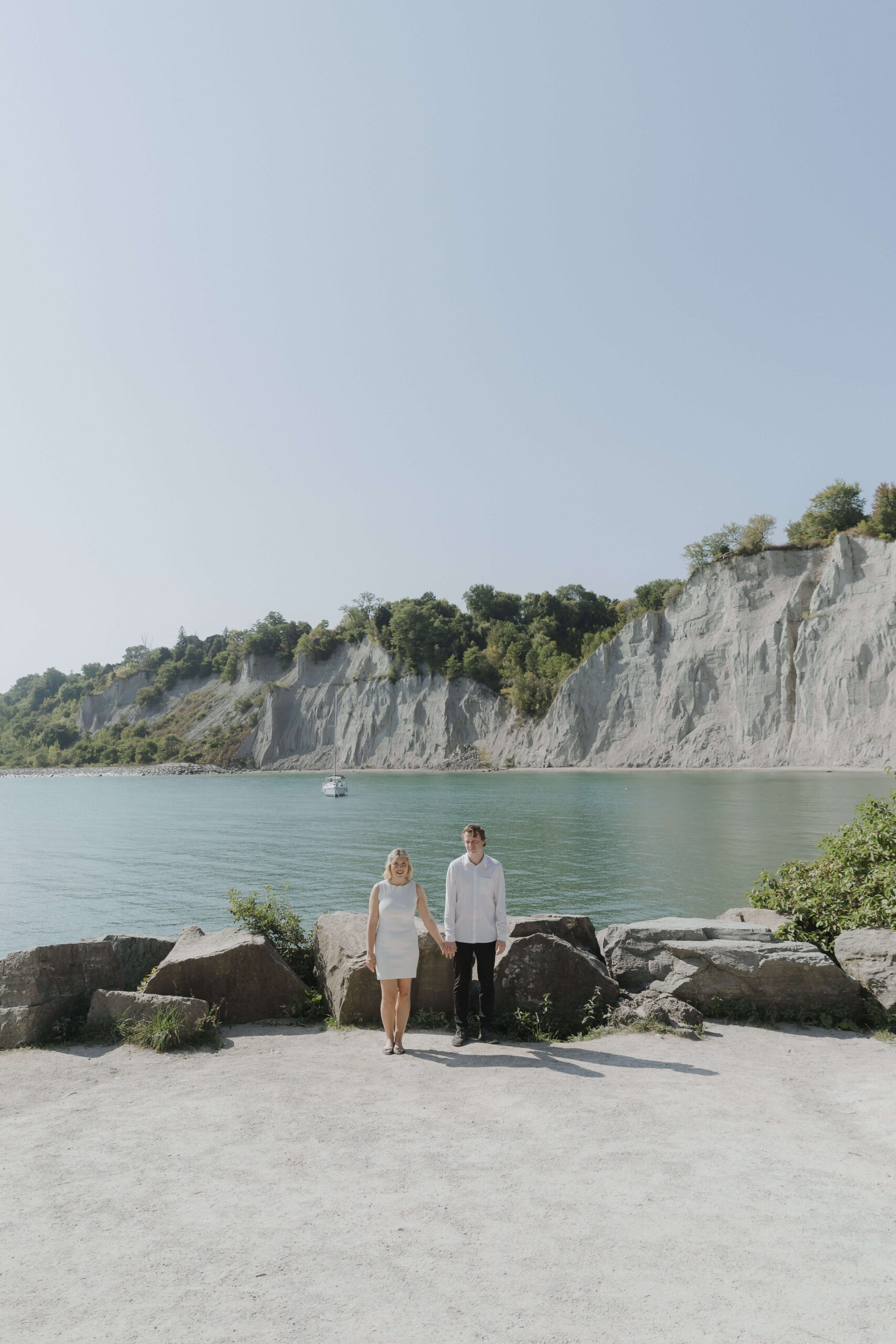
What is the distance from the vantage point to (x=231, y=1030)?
8.53 meters

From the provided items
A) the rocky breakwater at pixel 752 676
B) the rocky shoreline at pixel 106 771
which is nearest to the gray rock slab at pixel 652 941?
the rocky breakwater at pixel 752 676

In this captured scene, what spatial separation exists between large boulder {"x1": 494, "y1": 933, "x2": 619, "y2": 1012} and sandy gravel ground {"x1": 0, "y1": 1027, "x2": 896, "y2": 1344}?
965mm

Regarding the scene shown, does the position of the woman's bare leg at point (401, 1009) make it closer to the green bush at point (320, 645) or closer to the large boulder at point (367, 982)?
the large boulder at point (367, 982)

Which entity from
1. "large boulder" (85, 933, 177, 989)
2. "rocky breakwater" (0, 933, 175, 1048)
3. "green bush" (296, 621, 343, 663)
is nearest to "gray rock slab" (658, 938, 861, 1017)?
"large boulder" (85, 933, 177, 989)

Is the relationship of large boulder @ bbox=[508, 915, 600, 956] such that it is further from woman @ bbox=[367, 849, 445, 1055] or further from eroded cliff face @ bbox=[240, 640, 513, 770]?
eroded cliff face @ bbox=[240, 640, 513, 770]

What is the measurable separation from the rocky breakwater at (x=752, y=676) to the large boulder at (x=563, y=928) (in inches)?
2126

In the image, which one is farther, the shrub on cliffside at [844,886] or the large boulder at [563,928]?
the large boulder at [563,928]

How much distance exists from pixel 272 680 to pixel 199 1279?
121695 mm

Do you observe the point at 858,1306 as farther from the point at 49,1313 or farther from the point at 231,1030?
the point at 231,1030

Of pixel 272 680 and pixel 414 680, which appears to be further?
pixel 272 680

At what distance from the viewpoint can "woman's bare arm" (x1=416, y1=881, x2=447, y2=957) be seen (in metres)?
8.03

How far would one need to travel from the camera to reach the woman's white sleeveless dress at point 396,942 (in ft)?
25.6

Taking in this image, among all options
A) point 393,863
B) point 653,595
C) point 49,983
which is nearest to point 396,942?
point 393,863

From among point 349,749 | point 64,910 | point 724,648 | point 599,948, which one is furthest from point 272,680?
point 599,948
